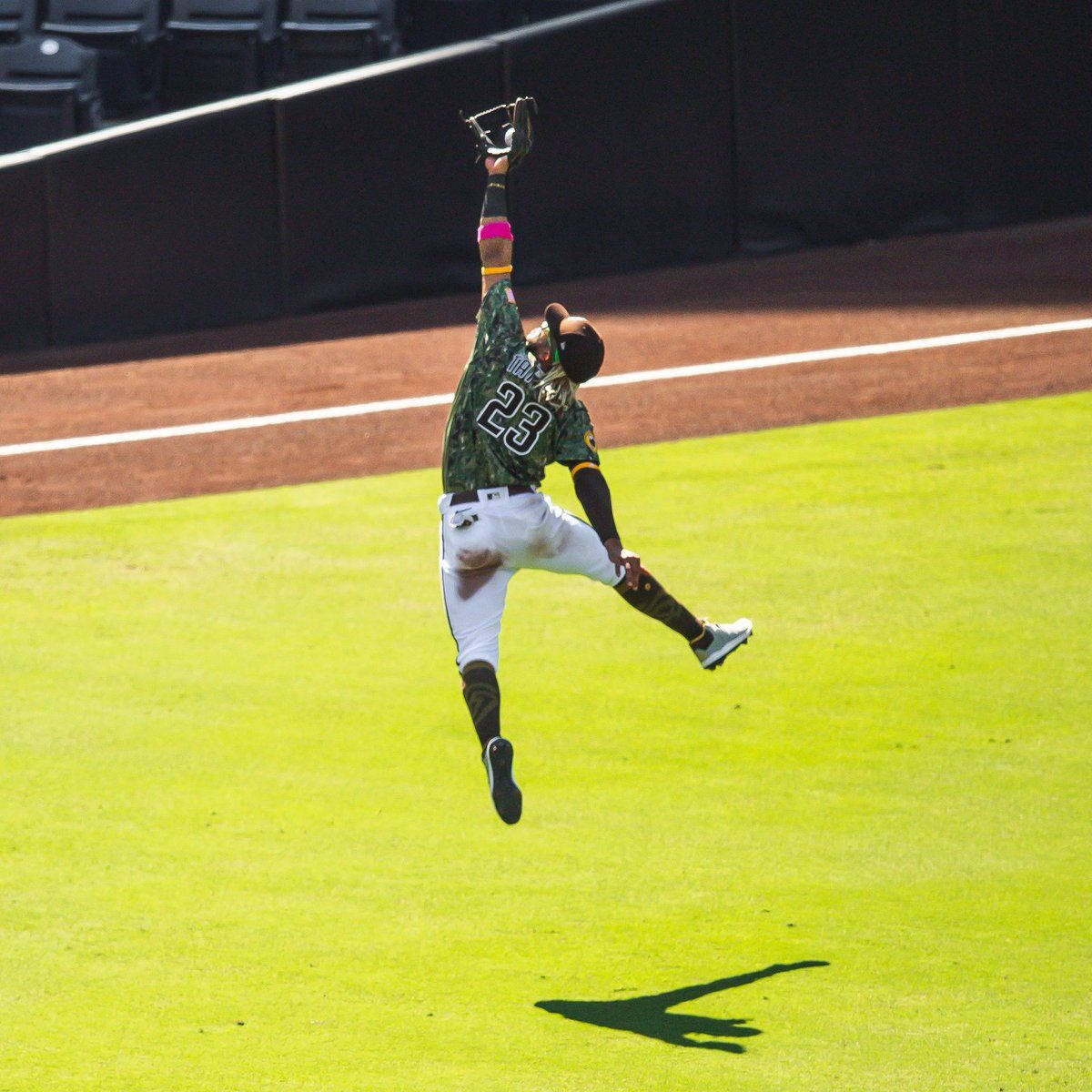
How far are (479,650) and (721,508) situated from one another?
7251 millimetres

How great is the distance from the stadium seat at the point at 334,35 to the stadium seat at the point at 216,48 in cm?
29

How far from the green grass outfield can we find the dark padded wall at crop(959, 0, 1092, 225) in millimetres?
6465

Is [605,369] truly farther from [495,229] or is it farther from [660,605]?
[495,229]

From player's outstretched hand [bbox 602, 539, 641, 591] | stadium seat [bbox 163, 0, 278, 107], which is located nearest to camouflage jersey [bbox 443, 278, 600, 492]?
player's outstretched hand [bbox 602, 539, 641, 591]

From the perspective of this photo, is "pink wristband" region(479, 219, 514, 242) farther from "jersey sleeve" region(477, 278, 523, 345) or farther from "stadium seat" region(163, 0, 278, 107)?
"stadium seat" region(163, 0, 278, 107)

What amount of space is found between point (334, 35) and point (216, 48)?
1265mm

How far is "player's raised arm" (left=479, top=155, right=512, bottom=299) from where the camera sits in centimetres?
756

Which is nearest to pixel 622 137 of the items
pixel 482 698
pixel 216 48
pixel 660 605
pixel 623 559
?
pixel 216 48

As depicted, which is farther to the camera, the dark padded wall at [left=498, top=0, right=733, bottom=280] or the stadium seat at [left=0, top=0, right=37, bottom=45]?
the stadium seat at [left=0, top=0, right=37, bottom=45]

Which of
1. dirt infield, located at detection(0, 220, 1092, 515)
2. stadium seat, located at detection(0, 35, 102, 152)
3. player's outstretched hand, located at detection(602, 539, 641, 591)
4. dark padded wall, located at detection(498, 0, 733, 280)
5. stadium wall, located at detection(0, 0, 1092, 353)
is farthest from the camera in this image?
stadium seat, located at detection(0, 35, 102, 152)

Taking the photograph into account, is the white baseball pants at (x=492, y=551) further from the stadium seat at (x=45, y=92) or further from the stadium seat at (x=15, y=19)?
the stadium seat at (x=15, y=19)

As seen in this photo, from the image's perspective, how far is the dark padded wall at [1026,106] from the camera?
2038cm

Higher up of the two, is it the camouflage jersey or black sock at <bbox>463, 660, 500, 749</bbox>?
the camouflage jersey

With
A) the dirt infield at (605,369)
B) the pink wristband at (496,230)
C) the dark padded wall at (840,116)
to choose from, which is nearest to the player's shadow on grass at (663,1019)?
the pink wristband at (496,230)
